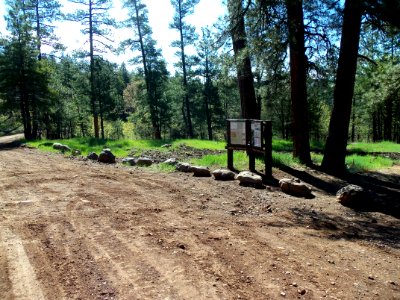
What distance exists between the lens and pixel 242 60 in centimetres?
1095

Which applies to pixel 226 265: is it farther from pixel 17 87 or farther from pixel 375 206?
pixel 17 87

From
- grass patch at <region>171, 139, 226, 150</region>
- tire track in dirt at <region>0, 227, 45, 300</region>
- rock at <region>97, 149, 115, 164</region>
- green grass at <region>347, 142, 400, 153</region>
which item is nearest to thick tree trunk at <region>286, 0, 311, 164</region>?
rock at <region>97, 149, 115, 164</region>

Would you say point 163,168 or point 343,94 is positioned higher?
point 343,94

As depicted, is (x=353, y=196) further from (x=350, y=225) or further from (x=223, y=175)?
(x=223, y=175)

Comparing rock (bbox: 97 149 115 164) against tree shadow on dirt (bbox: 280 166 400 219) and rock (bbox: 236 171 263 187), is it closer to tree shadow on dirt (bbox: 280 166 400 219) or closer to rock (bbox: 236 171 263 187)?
rock (bbox: 236 171 263 187)

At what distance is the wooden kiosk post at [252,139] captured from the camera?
9070 millimetres

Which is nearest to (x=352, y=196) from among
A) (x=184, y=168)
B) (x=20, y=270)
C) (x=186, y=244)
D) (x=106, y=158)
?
(x=186, y=244)

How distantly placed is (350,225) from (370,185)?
13.8ft

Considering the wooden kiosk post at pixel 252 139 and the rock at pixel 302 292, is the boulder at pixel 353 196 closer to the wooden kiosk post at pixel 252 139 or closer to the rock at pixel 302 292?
the wooden kiosk post at pixel 252 139

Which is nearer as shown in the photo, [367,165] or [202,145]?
[367,165]

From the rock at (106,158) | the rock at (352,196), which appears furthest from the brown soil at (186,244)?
the rock at (106,158)

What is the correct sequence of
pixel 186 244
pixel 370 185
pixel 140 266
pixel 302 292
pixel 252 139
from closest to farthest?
pixel 302 292, pixel 140 266, pixel 186 244, pixel 370 185, pixel 252 139

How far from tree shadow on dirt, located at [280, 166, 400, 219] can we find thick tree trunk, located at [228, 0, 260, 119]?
2812 millimetres

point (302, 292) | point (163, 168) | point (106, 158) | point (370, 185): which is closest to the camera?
point (302, 292)
